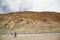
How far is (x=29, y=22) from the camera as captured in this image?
3.10 ft

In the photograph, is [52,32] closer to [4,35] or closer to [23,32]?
[23,32]

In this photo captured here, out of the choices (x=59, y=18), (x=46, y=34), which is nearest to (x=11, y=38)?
(x=46, y=34)

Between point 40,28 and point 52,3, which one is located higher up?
point 52,3

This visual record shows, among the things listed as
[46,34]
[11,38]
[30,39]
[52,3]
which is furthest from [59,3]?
[11,38]

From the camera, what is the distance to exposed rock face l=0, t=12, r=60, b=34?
3.02ft

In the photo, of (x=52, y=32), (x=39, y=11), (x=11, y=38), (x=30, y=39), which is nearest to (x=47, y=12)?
(x=39, y=11)

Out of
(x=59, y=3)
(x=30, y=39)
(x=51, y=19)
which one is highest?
(x=59, y=3)

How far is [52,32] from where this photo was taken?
94 cm

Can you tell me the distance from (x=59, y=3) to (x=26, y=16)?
32 centimetres

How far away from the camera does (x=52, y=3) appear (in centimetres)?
96

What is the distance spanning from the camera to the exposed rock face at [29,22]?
919 mm

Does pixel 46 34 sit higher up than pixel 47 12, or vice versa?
pixel 47 12

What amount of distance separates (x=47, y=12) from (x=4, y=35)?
1.40 feet

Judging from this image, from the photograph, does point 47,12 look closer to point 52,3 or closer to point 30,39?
point 52,3
